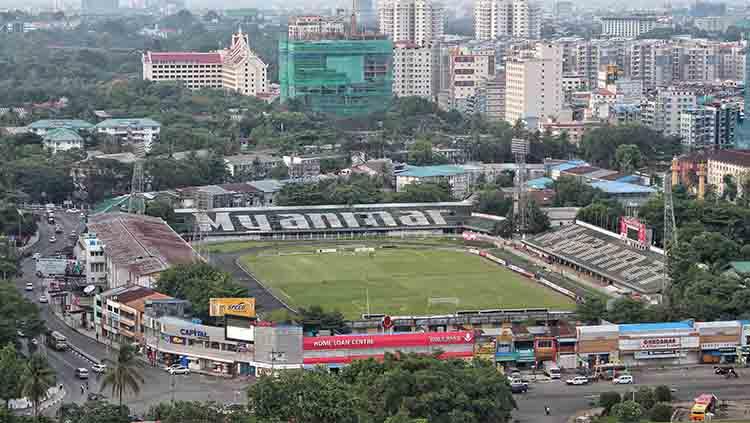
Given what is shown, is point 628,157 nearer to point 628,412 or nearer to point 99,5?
point 628,412

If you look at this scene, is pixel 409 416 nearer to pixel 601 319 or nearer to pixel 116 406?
pixel 116 406

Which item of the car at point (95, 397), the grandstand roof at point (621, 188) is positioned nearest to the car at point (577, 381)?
the car at point (95, 397)

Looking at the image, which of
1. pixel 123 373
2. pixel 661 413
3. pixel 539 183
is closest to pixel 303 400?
pixel 123 373

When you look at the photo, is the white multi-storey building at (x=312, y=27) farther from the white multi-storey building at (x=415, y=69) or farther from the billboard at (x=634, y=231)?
the billboard at (x=634, y=231)

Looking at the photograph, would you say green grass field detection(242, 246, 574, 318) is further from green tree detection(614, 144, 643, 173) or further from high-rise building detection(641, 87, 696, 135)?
high-rise building detection(641, 87, 696, 135)

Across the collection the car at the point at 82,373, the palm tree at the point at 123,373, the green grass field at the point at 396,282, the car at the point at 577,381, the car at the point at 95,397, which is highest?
the palm tree at the point at 123,373

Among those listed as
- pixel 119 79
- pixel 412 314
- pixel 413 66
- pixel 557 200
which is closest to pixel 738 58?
pixel 413 66

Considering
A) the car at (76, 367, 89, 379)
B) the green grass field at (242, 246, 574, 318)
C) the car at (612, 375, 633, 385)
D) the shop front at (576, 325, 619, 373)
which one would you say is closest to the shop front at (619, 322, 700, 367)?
the shop front at (576, 325, 619, 373)
